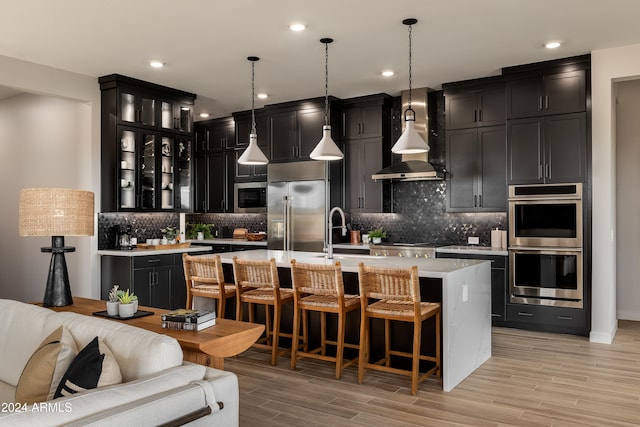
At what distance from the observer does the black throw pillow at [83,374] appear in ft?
6.00

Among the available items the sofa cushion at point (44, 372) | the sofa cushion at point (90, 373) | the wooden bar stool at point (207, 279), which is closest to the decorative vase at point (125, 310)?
the sofa cushion at point (44, 372)

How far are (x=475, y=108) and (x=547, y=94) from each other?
2.90 feet

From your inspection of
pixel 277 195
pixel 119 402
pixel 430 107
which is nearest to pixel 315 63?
pixel 430 107

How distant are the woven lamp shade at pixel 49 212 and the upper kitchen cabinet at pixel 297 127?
4399 mm

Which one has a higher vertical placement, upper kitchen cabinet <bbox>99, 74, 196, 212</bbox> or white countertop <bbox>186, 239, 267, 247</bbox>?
upper kitchen cabinet <bbox>99, 74, 196, 212</bbox>

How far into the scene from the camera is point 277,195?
764cm

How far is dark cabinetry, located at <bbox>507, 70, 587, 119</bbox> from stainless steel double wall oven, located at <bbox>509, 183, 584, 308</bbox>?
0.82 metres

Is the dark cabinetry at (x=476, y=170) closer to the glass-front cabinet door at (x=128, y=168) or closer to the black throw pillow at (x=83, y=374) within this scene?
the glass-front cabinet door at (x=128, y=168)

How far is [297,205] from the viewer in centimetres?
740

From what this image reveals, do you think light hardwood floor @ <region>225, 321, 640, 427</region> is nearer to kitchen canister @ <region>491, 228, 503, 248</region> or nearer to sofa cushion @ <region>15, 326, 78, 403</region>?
sofa cushion @ <region>15, 326, 78, 403</region>

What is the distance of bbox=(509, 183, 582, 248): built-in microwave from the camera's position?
5.37 meters

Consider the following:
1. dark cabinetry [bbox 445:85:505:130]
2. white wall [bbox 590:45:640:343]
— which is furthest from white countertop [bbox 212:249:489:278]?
dark cabinetry [bbox 445:85:505:130]

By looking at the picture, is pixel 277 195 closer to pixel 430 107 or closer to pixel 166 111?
pixel 166 111

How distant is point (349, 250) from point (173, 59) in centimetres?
328
